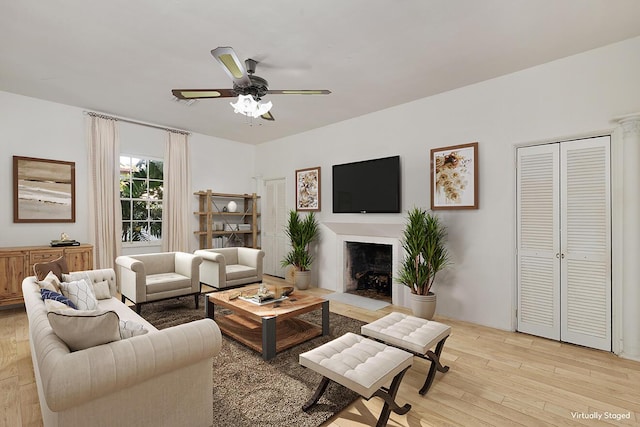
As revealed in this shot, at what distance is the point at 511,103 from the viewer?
11.7 ft

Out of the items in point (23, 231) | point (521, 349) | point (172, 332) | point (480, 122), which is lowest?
point (521, 349)

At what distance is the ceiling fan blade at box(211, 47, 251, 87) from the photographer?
2.20 m

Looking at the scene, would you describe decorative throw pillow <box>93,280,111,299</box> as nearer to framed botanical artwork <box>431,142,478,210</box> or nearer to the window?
the window

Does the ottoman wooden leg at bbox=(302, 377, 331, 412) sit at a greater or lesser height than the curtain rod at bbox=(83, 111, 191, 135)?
lesser

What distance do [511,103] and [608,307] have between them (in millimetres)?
2285

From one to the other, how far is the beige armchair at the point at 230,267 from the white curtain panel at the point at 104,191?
1.40 metres

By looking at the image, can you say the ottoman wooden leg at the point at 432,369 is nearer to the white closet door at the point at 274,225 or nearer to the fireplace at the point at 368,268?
the fireplace at the point at 368,268

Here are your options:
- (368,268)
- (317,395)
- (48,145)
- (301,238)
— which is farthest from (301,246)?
(48,145)

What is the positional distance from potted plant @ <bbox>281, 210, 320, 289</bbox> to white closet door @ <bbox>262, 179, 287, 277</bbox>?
2.49 ft

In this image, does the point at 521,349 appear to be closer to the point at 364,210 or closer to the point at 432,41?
the point at 364,210

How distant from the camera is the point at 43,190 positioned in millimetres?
4496

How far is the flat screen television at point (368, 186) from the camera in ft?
14.9

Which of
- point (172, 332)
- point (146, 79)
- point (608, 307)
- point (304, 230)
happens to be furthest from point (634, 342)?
point (146, 79)

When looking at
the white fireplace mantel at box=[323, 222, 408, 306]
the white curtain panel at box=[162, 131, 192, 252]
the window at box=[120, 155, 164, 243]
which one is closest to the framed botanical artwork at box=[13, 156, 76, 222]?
the window at box=[120, 155, 164, 243]
